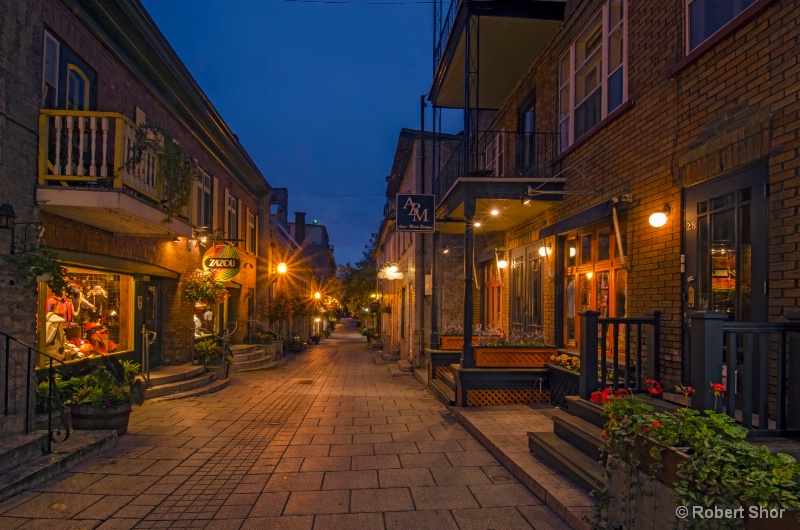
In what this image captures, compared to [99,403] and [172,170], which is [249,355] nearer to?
[172,170]

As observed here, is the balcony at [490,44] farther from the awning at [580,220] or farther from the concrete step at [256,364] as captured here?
the concrete step at [256,364]

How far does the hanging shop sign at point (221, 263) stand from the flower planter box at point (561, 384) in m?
8.40

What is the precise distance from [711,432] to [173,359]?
1170cm

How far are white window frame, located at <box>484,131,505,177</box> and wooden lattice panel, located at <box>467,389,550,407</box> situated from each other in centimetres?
556

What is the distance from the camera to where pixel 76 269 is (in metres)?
8.52

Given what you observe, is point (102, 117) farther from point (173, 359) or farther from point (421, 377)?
point (421, 377)

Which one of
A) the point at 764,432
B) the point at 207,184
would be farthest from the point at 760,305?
the point at 207,184

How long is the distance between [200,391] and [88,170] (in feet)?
16.9

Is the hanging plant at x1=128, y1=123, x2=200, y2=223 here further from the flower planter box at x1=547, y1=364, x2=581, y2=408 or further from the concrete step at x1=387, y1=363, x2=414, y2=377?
the concrete step at x1=387, y1=363, x2=414, y2=377

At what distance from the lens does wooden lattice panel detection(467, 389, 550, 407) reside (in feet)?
29.5

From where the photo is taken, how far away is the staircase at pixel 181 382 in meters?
9.94

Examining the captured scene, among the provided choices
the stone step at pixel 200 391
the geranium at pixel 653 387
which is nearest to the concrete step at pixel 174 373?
the stone step at pixel 200 391

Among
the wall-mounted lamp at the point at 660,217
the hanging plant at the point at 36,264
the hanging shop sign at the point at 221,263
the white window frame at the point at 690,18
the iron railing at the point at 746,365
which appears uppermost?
the white window frame at the point at 690,18

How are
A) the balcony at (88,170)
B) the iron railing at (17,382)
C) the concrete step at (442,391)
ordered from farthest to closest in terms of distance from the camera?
the concrete step at (442,391) → the balcony at (88,170) → the iron railing at (17,382)
